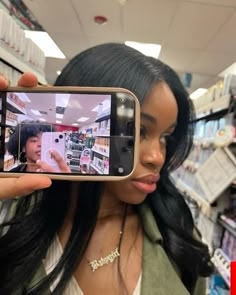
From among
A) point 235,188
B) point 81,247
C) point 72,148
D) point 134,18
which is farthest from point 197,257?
point 134,18

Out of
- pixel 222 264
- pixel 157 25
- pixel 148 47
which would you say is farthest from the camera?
pixel 148 47

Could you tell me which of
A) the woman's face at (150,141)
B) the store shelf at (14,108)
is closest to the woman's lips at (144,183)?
the woman's face at (150,141)

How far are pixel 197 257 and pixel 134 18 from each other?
117 inches

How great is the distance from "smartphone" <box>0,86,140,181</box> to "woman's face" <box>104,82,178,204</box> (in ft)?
0.20

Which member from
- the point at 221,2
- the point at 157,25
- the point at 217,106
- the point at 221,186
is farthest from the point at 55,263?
the point at 157,25

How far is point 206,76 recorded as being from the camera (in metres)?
5.28

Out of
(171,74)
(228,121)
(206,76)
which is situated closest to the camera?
(171,74)

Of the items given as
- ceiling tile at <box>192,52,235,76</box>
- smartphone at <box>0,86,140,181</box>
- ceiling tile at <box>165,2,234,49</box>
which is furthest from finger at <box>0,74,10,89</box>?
ceiling tile at <box>192,52,235,76</box>

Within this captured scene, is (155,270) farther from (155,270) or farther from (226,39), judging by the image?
(226,39)

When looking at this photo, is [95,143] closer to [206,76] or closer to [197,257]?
[197,257]

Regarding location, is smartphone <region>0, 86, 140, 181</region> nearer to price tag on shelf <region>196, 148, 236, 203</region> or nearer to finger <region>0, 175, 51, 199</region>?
finger <region>0, 175, 51, 199</region>

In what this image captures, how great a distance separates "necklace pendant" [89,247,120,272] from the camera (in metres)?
0.59

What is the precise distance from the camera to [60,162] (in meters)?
0.51

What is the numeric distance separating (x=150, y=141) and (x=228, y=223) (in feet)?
3.95
